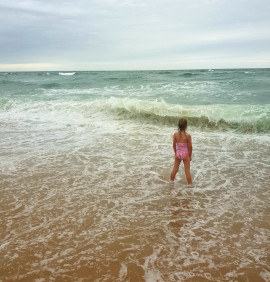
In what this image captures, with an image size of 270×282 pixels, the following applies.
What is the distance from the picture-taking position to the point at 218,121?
1116 cm

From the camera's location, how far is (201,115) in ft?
38.9

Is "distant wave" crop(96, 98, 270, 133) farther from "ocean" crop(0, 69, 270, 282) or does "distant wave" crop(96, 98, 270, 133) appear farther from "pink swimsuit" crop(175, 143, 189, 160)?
"pink swimsuit" crop(175, 143, 189, 160)

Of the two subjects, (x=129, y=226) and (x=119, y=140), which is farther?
(x=119, y=140)

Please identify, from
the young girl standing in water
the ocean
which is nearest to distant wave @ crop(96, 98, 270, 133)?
the ocean

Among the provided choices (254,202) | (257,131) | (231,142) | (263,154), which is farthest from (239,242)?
(257,131)

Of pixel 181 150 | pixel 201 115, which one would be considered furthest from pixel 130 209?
pixel 201 115

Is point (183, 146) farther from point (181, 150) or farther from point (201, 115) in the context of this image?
point (201, 115)

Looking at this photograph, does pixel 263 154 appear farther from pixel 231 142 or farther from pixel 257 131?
pixel 257 131

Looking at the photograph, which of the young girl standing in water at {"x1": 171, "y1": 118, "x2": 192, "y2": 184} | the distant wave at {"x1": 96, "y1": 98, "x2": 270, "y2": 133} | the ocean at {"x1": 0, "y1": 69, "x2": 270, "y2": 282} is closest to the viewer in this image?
the ocean at {"x1": 0, "y1": 69, "x2": 270, "y2": 282}

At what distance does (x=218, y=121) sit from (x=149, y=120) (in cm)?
316

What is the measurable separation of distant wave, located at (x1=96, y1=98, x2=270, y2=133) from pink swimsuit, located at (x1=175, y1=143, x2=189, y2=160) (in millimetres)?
6331

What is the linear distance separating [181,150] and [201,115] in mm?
7517

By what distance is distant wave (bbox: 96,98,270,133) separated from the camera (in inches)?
414

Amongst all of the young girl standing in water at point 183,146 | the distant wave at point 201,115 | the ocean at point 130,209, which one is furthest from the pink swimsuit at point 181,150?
the distant wave at point 201,115
